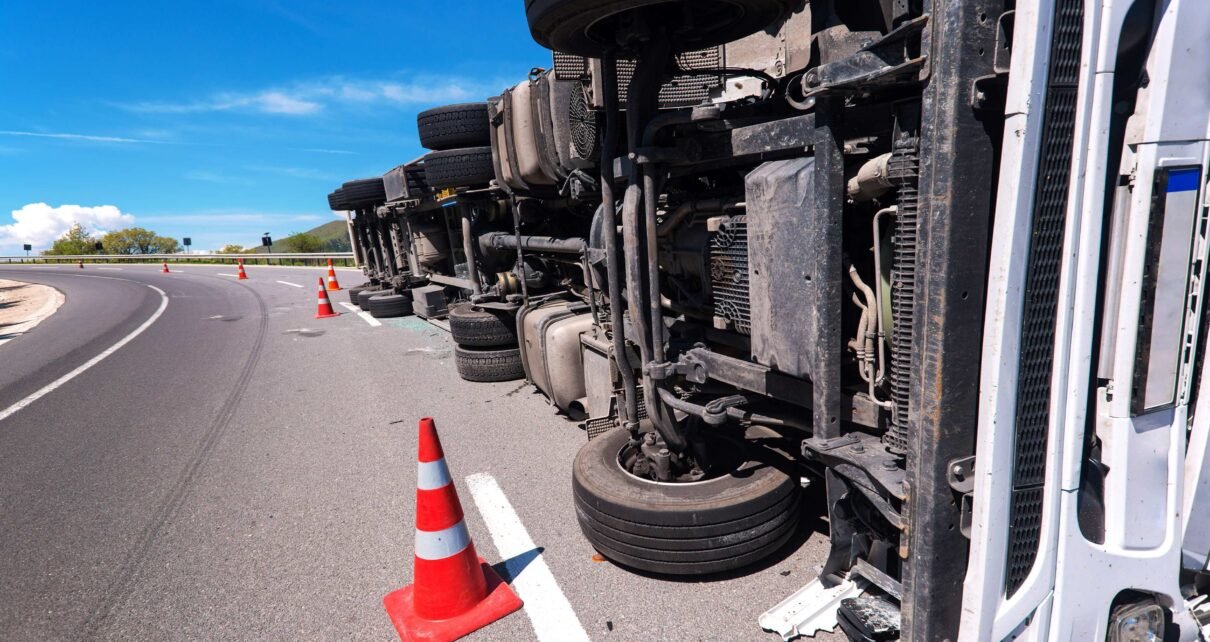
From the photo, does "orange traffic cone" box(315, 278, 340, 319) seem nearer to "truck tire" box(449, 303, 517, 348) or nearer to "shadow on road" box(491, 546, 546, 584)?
"truck tire" box(449, 303, 517, 348)

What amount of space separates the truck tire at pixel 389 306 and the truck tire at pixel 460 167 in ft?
16.4

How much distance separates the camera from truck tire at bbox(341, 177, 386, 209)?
39.4 ft

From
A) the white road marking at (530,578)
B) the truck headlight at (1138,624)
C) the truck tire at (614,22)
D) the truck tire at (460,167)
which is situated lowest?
the white road marking at (530,578)

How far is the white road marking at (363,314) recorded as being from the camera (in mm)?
10325

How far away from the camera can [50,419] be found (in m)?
5.50

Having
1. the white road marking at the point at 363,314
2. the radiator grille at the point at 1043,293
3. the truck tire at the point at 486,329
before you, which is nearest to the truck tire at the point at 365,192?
the white road marking at the point at 363,314

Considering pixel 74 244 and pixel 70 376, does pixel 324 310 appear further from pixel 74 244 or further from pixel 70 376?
pixel 74 244

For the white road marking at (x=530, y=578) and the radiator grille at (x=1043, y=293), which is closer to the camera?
the radiator grille at (x=1043, y=293)

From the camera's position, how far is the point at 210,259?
3459cm

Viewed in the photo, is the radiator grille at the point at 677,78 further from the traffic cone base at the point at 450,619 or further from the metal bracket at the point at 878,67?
the traffic cone base at the point at 450,619

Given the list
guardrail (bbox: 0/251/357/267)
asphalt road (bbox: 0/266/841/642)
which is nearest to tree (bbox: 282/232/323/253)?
guardrail (bbox: 0/251/357/267)

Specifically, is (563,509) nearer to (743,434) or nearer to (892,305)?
(743,434)

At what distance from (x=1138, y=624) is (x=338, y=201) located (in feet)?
43.8

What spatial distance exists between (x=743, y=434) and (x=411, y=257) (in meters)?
8.61
